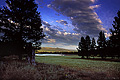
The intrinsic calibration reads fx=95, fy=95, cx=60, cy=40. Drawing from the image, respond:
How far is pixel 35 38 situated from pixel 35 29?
186 cm

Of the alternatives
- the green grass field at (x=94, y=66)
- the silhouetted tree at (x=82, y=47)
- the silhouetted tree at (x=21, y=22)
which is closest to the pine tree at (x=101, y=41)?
the silhouetted tree at (x=82, y=47)

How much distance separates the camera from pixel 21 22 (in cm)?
1900

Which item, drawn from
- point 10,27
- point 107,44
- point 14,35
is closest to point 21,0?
point 10,27

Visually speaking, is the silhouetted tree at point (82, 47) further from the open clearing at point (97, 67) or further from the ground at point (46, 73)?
the ground at point (46, 73)

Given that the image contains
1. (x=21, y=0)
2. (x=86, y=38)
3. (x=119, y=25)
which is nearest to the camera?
(x=21, y=0)

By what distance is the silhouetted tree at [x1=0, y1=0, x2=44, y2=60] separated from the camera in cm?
1797

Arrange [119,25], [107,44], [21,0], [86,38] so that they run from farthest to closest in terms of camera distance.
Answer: [86,38] < [107,44] < [119,25] < [21,0]

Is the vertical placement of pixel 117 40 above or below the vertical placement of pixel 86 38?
below

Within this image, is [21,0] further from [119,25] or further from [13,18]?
[119,25]

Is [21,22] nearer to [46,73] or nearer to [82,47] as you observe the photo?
[46,73]

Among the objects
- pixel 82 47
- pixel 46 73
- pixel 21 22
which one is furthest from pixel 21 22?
pixel 82 47

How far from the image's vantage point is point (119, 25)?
30766mm

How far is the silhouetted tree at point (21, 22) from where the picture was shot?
1797 cm

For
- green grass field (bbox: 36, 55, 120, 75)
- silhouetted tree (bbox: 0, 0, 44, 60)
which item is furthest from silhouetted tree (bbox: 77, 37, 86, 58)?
silhouetted tree (bbox: 0, 0, 44, 60)
